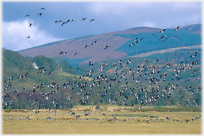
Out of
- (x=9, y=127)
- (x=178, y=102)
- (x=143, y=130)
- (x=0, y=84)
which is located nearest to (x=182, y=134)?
(x=143, y=130)

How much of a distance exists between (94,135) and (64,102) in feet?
213

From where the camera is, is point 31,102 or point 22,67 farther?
point 22,67

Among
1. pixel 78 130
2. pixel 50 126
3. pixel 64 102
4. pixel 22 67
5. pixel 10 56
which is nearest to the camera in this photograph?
pixel 78 130

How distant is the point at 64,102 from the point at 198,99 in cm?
4476

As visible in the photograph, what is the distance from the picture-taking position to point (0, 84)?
9881 cm

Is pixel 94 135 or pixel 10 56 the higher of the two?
pixel 10 56

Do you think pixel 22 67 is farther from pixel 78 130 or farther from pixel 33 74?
pixel 78 130

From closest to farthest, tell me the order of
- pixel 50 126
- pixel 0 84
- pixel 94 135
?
1. pixel 94 135
2. pixel 50 126
3. pixel 0 84

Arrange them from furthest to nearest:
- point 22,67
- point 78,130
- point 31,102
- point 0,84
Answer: point 22,67, point 31,102, point 0,84, point 78,130

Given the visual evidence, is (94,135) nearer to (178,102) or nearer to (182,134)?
(182,134)

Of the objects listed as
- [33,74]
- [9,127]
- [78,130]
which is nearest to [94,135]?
[78,130]

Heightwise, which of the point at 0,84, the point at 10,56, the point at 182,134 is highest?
the point at 10,56

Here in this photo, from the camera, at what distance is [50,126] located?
2618 inches

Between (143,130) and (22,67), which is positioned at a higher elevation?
(22,67)
